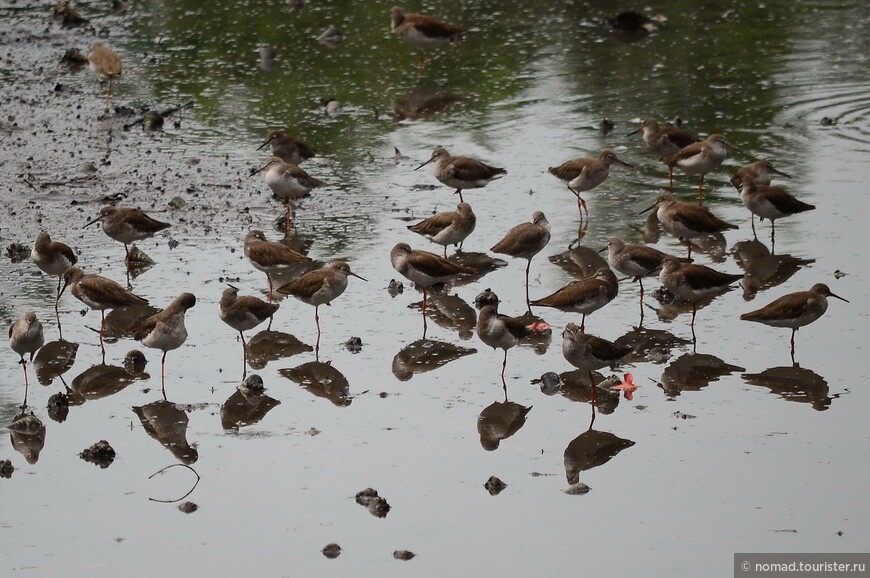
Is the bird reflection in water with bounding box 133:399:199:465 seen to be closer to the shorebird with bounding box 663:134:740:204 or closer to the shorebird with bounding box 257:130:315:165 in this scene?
the shorebird with bounding box 257:130:315:165

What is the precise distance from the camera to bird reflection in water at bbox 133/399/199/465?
964 cm

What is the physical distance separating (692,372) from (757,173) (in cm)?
504

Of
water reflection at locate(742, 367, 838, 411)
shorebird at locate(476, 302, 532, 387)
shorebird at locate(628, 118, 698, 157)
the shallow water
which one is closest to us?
the shallow water

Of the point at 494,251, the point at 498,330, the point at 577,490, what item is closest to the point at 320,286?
the point at 498,330

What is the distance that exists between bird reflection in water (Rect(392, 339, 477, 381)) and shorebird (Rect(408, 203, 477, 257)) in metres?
2.25

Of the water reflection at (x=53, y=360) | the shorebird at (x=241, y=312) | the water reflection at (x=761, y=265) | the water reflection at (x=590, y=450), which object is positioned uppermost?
the shorebird at (x=241, y=312)

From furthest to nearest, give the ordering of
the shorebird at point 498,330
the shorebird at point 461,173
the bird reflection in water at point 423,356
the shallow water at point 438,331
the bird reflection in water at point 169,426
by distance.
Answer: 1. the shorebird at point 461,173
2. the bird reflection in water at point 423,356
3. the shorebird at point 498,330
4. the bird reflection in water at point 169,426
5. the shallow water at point 438,331

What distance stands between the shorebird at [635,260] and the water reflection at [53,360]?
5.14 m

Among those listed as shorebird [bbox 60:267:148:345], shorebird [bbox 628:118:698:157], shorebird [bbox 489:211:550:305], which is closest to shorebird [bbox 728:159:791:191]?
shorebird [bbox 628:118:698:157]

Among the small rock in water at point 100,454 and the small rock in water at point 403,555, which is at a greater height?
the small rock in water at point 403,555

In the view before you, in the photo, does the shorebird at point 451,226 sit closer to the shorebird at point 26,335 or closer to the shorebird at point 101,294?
the shorebird at point 101,294

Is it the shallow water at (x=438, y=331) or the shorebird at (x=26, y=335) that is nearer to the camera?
the shallow water at (x=438, y=331)

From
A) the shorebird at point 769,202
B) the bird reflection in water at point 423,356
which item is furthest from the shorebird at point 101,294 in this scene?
the shorebird at point 769,202

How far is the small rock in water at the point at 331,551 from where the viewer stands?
8.09 meters
